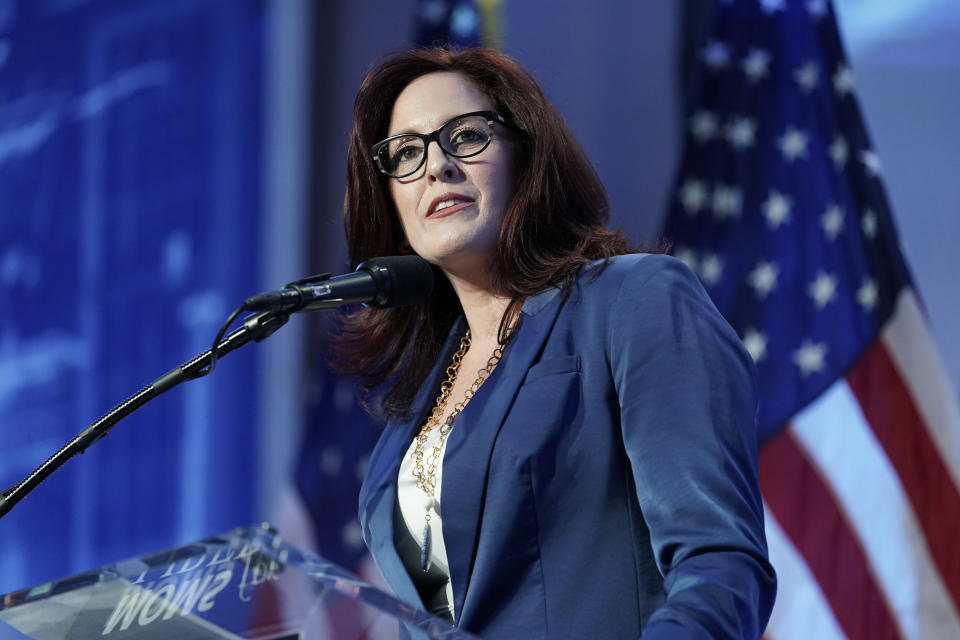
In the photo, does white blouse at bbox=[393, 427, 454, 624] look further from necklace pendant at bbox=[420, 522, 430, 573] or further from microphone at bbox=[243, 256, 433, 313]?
microphone at bbox=[243, 256, 433, 313]

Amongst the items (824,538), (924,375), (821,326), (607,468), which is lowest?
(824,538)

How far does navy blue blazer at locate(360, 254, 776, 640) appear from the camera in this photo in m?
1.05

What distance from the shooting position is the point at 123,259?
12.5 feet

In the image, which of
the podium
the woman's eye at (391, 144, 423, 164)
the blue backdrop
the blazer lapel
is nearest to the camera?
the podium

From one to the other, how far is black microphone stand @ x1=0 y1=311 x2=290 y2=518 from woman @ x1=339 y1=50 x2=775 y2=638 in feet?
1.04

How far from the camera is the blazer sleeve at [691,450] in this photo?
94cm

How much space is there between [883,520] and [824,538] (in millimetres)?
162

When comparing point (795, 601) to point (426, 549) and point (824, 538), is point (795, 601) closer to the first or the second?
point (824, 538)

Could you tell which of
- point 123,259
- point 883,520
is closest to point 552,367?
point 883,520

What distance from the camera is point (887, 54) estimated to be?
3.17m

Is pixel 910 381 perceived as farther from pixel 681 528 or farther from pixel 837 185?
pixel 681 528

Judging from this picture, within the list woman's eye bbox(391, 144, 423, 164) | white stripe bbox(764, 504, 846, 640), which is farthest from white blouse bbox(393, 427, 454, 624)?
white stripe bbox(764, 504, 846, 640)

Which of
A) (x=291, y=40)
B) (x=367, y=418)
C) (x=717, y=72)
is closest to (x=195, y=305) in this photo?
(x=367, y=418)

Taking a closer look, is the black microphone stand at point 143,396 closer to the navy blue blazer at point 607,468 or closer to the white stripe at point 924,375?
the navy blue blazer at point 607,468
